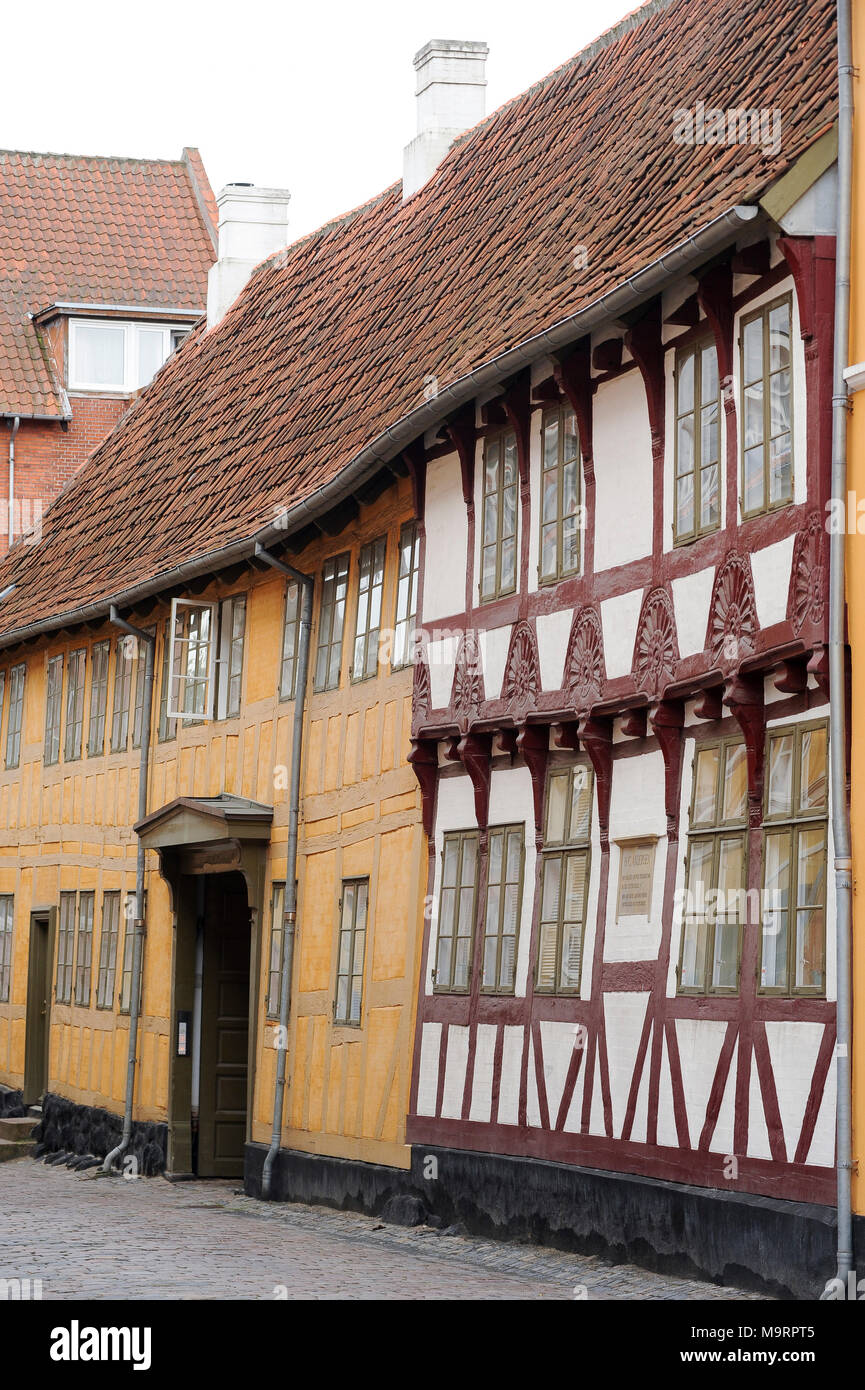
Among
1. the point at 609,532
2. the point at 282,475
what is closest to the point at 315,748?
the point at 282,475

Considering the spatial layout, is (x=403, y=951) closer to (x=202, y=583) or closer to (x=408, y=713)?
(x=408, y=713)

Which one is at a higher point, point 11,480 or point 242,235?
point 242,235

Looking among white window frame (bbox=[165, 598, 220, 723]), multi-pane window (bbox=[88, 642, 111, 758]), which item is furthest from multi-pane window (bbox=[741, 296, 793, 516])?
multi-pane window (bbox=[88, 642, 111, 758])

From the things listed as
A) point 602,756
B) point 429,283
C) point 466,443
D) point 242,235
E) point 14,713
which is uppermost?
point 242,235

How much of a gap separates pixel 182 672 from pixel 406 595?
5.46 meters

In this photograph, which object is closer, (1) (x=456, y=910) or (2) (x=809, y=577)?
(2) (x=809, y=577)

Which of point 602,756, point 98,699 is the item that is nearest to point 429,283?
point 602,756

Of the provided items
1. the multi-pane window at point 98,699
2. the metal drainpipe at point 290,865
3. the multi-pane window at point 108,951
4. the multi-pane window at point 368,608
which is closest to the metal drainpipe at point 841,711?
the multi-pane window at point 368,608

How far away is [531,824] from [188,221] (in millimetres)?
23656

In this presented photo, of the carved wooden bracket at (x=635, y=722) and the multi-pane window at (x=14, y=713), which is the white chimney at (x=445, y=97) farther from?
the carved wooden bracket at (x=635, y=722)

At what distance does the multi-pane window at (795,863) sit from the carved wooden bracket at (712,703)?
1.92 feet

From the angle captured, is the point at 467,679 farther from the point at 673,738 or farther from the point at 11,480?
the point at 11,480

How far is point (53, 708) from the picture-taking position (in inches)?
1057

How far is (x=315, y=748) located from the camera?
754 inches
